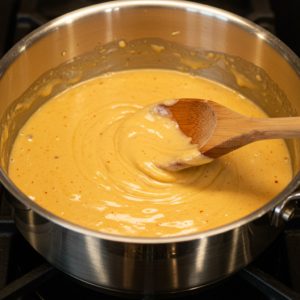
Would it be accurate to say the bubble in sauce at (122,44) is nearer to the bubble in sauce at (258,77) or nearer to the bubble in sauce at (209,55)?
the bubble in sauce at (209,55)

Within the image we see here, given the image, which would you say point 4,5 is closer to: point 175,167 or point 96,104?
point 96,104

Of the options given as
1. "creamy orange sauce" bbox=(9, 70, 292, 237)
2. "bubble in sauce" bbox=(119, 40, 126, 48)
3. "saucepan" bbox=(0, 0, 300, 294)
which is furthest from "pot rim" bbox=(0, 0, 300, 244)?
"creamy orange sauce" bbox=(9, 70, 292, 237)

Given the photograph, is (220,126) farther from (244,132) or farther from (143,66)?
(143,66)

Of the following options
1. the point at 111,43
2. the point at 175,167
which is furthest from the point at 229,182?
the point at 111,43

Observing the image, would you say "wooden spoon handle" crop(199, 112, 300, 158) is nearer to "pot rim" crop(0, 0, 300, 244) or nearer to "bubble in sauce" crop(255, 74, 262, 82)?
"pot rim" crop(0, 0, 300, 244)

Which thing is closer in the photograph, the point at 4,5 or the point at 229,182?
the point at 229,182
